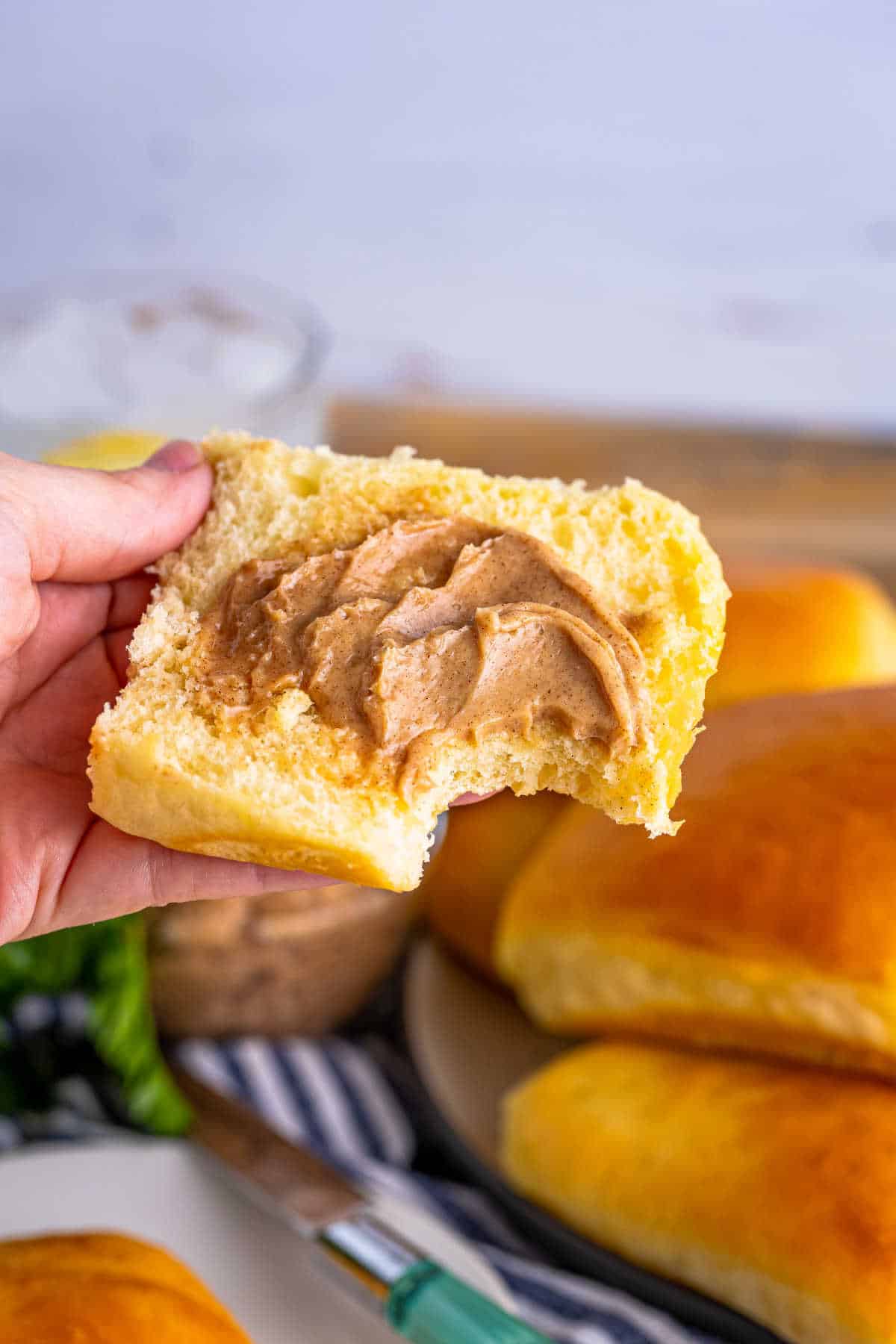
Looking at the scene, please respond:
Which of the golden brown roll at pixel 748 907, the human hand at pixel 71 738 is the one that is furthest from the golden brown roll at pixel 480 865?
the human hand at pixel 71 738

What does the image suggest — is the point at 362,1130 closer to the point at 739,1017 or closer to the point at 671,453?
the point at 739,1017

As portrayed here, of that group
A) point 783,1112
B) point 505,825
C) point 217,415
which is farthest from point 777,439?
point 783,1112

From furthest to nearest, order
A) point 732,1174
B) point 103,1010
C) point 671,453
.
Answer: point 671,453 < point 103,1010 < point 732,1174

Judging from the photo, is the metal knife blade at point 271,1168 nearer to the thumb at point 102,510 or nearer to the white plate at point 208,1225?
the white plate at point 208,1225

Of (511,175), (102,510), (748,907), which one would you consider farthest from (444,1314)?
(511,175)

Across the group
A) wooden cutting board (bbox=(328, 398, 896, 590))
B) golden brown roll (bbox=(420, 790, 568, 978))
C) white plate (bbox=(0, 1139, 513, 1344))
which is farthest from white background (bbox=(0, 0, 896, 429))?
white plate (bbox=(0, 1139, 513, 1344))

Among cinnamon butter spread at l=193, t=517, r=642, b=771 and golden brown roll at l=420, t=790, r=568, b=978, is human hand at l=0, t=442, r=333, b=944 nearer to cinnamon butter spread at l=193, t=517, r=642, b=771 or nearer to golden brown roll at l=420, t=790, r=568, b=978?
cinnamon butter spread at l=193, t=517, r=642, b=771
